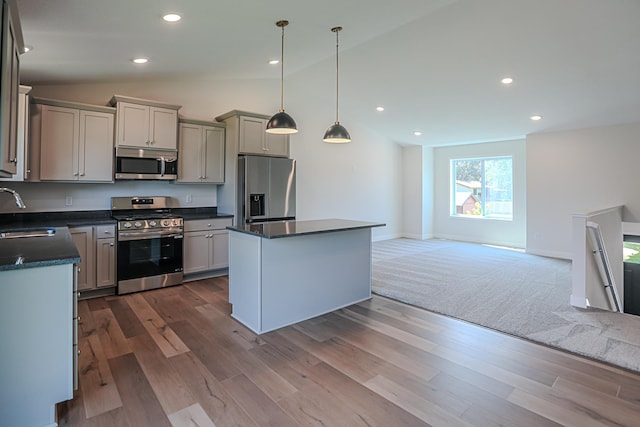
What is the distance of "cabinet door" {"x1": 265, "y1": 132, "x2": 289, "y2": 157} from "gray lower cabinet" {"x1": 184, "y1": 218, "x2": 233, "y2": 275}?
127 cm

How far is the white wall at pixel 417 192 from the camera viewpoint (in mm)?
8789

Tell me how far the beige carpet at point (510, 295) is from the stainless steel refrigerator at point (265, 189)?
5.95ft

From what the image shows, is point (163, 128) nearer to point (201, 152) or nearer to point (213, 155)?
point (201, 152)

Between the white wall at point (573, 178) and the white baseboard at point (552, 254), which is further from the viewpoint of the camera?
the white baseboard at point (552, 254)

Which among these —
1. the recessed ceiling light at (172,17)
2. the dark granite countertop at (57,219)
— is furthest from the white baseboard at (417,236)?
the recessed ceiling light at (172,17)

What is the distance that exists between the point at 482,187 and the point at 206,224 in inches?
258

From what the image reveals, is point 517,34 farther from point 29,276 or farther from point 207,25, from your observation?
point 29,276

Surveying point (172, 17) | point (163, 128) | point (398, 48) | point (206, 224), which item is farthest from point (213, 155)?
point (398, 48)

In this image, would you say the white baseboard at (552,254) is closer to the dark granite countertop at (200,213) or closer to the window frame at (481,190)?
the window frame at (481,190)

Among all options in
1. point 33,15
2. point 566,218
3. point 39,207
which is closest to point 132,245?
point 39,207

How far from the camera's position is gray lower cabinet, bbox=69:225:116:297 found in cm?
382

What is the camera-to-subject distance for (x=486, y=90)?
5246 millimetres

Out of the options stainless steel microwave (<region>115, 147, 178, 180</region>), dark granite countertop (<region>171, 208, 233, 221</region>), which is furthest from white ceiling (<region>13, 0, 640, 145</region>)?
dark granite countertop (<region>171, 208, 233, 221</region>)

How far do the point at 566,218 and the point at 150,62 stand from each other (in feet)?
23.6
